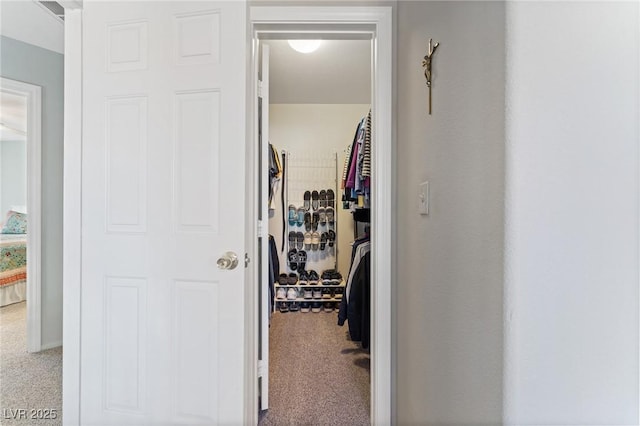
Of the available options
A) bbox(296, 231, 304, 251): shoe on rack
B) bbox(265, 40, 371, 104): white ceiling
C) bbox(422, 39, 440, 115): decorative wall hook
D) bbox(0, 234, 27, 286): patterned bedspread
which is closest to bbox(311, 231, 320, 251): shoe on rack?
bbox(296, 231, 304, 251): shoe on rack

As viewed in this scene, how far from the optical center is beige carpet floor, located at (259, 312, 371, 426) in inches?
62.4

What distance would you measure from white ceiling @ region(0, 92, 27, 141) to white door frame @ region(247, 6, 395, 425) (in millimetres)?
3305

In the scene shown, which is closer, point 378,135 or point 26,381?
point 378,135

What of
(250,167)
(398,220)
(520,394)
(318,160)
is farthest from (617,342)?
(318,160)

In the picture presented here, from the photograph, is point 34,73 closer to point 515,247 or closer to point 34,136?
point 34,136

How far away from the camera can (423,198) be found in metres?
1.01

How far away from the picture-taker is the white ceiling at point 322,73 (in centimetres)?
233

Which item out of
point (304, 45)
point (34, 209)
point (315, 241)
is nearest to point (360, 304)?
point (315, 241)

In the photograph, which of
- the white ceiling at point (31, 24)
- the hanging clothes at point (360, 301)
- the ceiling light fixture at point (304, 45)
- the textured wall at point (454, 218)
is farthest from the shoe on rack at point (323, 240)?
the white ceiling at point (31, 24)

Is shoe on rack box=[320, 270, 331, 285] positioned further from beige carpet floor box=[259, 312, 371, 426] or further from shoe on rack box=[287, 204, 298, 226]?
shoe on rack box=[287, 204, 298, 226]

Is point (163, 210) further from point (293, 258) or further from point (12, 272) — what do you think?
point (12, 272)

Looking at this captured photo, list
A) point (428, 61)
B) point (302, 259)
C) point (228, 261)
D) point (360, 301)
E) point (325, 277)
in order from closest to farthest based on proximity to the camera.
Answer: point (428, 61), point (228, 261), point (360, 301), point (325, 277), point (302, 259)

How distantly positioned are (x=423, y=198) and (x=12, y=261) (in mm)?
4680

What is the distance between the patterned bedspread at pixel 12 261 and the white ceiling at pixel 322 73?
3525 millimetres
